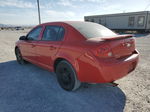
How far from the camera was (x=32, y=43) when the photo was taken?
417 centimetres

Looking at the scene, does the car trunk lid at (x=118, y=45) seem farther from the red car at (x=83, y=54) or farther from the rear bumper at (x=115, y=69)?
the rear bumper at (x=115, y=69)

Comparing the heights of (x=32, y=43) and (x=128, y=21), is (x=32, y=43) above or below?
below

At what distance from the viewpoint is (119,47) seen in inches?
104

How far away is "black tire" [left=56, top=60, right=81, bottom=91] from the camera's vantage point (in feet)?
9.64

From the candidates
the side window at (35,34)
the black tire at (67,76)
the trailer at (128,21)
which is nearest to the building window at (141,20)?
the trailer at (128,21)

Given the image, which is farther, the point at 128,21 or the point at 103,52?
the point at 128,21

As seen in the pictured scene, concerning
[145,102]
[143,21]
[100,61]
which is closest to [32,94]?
[100,61]

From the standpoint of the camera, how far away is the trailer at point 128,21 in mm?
19078

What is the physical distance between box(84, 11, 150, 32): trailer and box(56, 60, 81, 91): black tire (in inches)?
777

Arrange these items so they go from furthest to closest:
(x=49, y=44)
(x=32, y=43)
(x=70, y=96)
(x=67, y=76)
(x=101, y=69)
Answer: (x=32, y=43), (x=49, y=44), (x=67, y=76), (x=70, y=96), (x=101, y=69)

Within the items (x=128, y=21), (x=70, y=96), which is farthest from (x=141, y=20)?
(x=70, y=96)

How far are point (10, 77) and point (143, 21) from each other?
20.4 metres

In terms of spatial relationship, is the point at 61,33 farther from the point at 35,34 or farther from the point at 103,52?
the point at 35,34

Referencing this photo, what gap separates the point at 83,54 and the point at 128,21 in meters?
21.1
